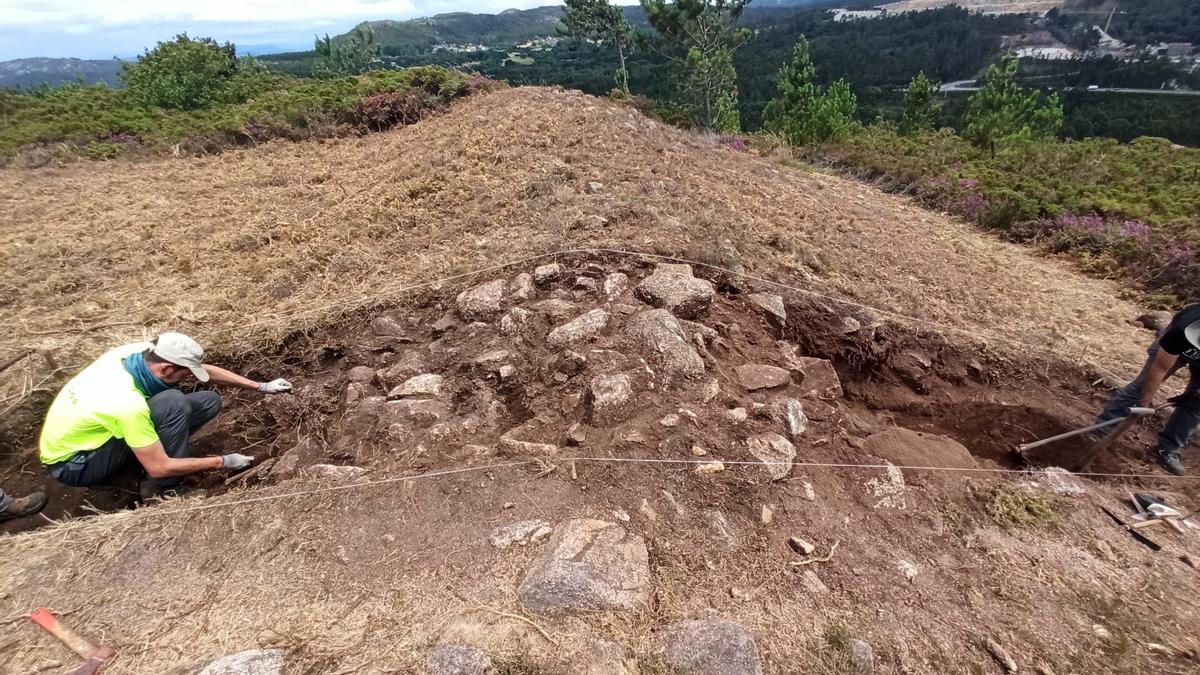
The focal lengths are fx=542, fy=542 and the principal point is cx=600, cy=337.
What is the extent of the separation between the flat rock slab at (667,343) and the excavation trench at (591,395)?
0.25ft

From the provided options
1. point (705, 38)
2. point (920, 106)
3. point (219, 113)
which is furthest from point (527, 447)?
point (920, 106)

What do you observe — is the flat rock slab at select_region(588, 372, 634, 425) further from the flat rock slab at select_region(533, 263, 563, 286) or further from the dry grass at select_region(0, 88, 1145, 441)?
the dry grass at select_region(0, 88, 1145, 441)

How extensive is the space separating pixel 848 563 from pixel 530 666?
180 centimetres

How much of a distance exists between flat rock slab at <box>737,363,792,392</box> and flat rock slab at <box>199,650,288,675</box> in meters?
3.23

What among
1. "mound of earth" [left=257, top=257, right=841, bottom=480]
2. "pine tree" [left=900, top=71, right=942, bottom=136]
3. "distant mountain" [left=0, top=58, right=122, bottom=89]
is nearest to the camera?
"mound of earth" [left=257, top=257, right=841, bottom=480]

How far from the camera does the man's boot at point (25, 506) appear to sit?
151 inches

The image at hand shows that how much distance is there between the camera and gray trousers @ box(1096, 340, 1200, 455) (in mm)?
4062

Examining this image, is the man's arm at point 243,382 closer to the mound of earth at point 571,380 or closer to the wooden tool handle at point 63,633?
the mound of earth at point 571,380

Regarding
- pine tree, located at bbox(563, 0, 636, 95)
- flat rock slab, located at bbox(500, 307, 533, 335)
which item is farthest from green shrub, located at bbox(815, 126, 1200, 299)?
pine tree, located at bbox(563, 0, 636, 95)

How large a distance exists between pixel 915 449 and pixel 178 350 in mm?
5308

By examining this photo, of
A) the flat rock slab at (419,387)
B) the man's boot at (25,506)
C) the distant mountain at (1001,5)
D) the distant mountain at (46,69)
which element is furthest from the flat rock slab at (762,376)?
the distant mountain at (46,69)

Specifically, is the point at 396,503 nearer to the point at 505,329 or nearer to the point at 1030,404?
the point at 505,329

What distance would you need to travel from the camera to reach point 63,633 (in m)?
2.66

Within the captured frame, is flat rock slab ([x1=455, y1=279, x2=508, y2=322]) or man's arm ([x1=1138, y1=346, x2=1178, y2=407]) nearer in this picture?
man's arm ([x1=1138, y1=346, x2=1178, y2=407])
